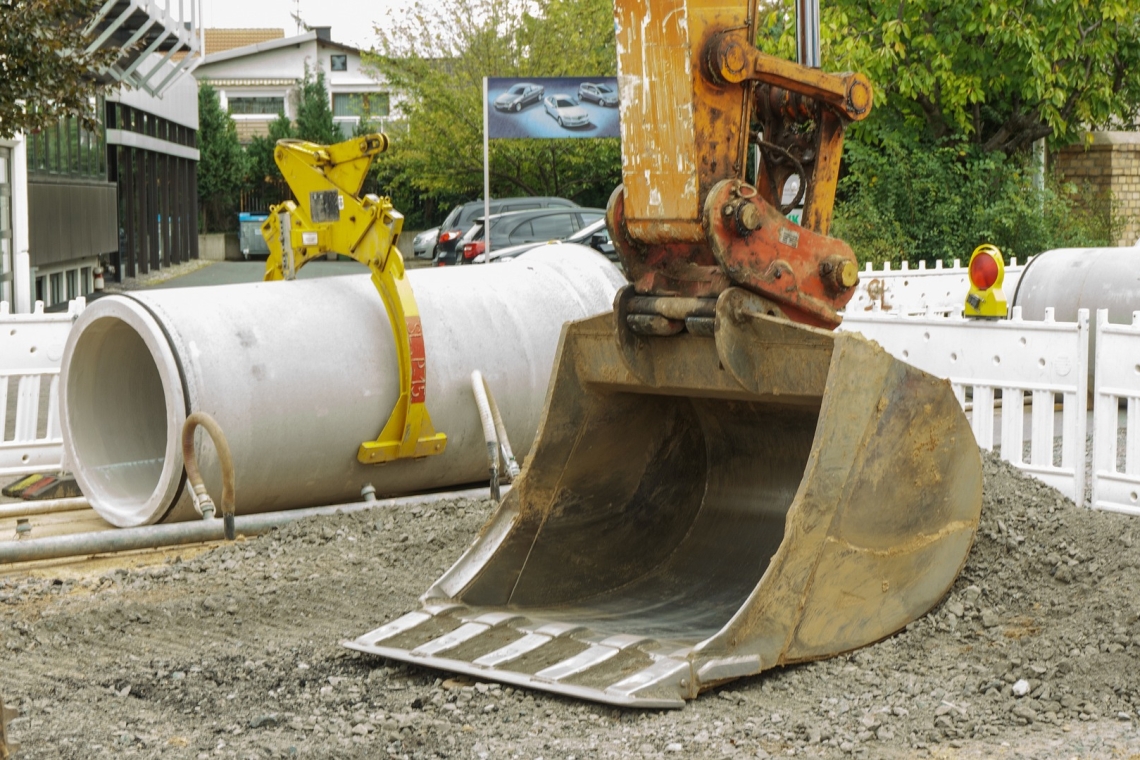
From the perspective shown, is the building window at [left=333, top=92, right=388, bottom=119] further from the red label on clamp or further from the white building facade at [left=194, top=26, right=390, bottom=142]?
the red label on clamp

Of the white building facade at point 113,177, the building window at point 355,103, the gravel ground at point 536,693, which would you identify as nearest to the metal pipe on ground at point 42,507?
the gravel ground at point 536,693

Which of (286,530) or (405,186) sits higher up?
(405,186)

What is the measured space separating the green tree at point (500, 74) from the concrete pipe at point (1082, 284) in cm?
2383

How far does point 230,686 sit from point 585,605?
4.69ft

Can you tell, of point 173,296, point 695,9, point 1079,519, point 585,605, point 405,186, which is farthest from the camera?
point 405,186

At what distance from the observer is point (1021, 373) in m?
8.28

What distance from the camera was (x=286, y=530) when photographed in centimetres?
739

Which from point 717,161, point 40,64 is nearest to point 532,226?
point 40,64

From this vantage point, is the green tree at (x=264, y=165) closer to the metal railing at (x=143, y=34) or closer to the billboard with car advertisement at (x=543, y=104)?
the metal railing at (x=143, y=34)

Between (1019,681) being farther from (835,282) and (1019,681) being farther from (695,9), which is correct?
(695,9)

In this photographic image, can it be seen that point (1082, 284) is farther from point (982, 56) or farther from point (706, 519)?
point (982, 56)

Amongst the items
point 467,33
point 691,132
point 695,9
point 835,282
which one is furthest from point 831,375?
point 467,33

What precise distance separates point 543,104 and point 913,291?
667 cm

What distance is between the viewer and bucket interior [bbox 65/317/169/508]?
8367mm
